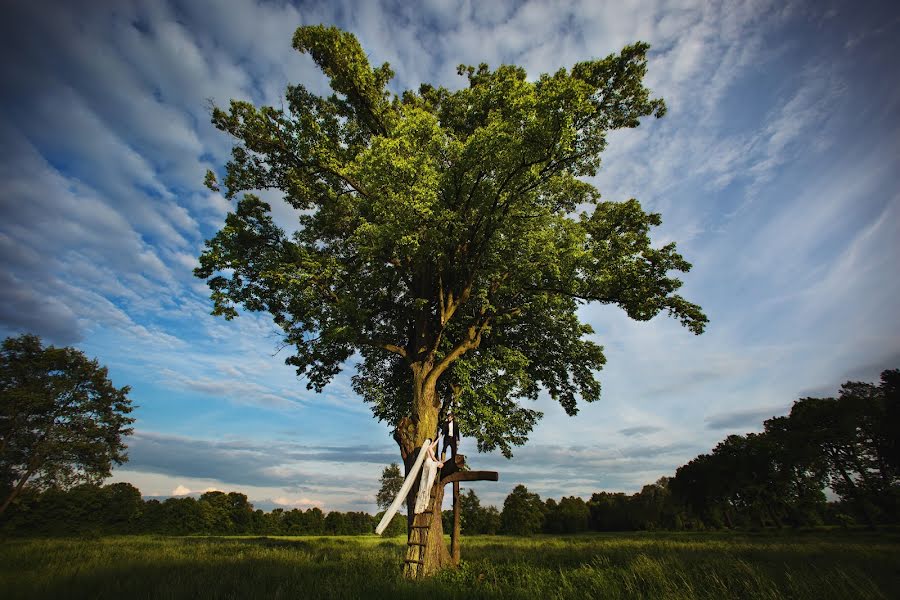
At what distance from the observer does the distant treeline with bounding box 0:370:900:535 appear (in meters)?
37.0

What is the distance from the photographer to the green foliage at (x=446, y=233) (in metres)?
10.4

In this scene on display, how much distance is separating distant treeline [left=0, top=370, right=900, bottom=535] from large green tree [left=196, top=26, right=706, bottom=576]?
3996 cm

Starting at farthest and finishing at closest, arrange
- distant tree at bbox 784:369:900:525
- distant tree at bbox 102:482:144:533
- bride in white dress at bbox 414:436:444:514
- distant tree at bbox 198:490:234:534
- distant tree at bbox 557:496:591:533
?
distant tree at bbox 557:496:591:533 < distant tree at bbox 198:490:234:534 < distant tree at bbox 102:482:144:533 < distant tree at bbox 784:369:900:525 < bride in white dress at bbox 414:436:444:514

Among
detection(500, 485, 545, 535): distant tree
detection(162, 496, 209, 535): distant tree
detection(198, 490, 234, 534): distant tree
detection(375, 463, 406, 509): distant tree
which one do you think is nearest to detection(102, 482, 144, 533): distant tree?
detection(162, 496, 209, 535): distant tree

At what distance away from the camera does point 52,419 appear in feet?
106

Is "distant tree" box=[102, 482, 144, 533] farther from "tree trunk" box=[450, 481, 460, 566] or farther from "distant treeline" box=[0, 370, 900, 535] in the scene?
"tree trunk" box=[450, 481, 460, 566]

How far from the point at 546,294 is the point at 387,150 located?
23.2 feet

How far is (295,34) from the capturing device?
12.7m

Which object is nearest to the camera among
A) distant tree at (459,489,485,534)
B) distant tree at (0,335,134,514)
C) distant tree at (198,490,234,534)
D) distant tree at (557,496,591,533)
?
distant tree at (0,335,134,514)

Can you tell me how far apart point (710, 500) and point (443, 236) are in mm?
74636

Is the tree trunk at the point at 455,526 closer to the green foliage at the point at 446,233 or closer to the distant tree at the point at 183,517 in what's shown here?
the green foliage at the point at 446,233

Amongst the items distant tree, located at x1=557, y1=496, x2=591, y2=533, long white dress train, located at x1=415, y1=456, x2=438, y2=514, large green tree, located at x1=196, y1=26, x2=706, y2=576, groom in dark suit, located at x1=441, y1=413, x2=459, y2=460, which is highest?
large green tree, located at x1=196, y1=26, x2=706, y2=576

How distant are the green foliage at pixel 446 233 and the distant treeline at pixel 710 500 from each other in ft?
131

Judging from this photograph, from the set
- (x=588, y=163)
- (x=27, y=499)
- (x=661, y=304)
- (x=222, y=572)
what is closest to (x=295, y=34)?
(x=588, y=163)
